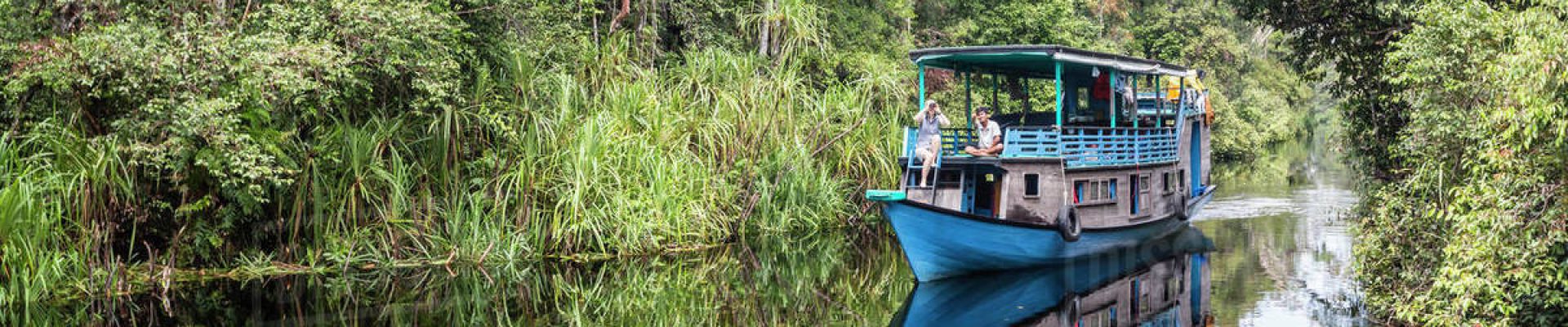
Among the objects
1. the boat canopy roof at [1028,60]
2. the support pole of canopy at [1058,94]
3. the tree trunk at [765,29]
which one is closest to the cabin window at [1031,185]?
the support pole of canopy at [1058,94]

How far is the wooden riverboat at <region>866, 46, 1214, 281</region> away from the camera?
45.0 feet

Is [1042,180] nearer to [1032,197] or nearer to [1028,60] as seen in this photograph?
[1032,197]

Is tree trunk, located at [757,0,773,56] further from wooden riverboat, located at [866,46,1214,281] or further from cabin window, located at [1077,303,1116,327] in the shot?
cabin window, located at [1077,303,1116,327]

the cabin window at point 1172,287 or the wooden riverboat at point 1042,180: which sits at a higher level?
the wooden riverboat at point 1042,180

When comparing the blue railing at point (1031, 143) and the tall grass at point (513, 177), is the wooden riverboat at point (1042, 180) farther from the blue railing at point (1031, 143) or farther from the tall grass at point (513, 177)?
the tall grass at point (513, 177)

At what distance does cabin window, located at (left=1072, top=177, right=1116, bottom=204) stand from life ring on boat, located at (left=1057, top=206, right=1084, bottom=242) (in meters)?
0.23

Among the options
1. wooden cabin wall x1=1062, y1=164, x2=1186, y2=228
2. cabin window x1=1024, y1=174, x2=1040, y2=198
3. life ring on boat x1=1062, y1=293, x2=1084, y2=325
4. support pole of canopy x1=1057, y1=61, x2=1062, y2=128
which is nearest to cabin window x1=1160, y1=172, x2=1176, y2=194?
wooden cabin wall x1=1062, y1=164, x2=1186, y2=228

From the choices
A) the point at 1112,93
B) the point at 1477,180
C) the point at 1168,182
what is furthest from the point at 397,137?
the point at 1168,182

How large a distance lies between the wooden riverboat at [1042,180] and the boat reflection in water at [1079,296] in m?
0.27

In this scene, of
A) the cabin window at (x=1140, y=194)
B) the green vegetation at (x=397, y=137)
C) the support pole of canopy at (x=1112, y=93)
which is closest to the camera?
the green vegetation at (x=397, y=137)

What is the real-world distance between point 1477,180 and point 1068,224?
652 centimetres

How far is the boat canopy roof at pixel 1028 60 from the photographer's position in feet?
47.0

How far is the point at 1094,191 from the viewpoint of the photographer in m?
15.4

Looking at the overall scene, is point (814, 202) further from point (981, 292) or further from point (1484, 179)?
point (1484, 179)
